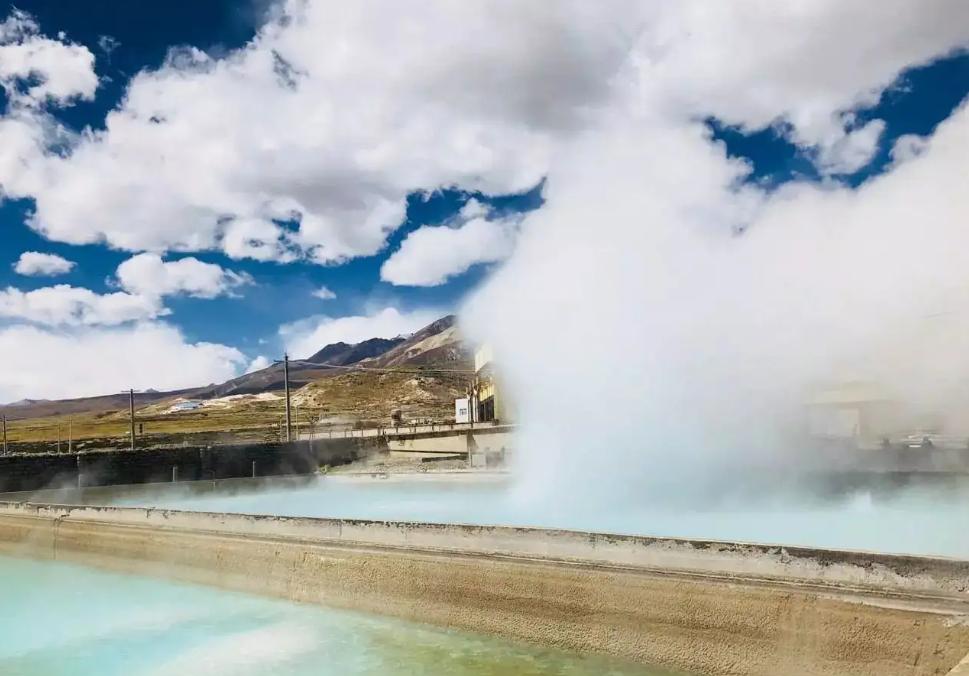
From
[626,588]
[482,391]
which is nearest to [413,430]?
[482,391]

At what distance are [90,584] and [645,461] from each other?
448 inches

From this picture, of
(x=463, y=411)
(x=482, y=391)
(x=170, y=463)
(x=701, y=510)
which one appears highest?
(x=482, y=391)

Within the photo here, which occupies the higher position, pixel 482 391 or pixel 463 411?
pixel 482 391

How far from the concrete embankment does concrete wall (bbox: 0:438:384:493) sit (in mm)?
20771

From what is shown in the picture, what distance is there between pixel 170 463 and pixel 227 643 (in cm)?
2702

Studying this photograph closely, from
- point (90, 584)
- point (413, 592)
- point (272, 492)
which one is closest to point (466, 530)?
point (413, 592)

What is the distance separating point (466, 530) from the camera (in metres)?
8.88

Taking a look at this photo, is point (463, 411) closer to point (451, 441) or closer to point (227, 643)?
point (451, 441)

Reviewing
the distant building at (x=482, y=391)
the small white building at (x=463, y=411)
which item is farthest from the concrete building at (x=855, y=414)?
the small white building at (x=463, y=411)

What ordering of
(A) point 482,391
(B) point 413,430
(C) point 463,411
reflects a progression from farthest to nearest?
(C) point 463,411 → (A) point 482,391 → (B) point 413,430

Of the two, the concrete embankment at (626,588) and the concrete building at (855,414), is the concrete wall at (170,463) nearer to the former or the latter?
the concrete embankment at (626,588)

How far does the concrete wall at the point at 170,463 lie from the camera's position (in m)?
28.6

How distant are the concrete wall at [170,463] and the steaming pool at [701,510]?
8861 mm

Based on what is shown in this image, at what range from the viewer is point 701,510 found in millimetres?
14586
